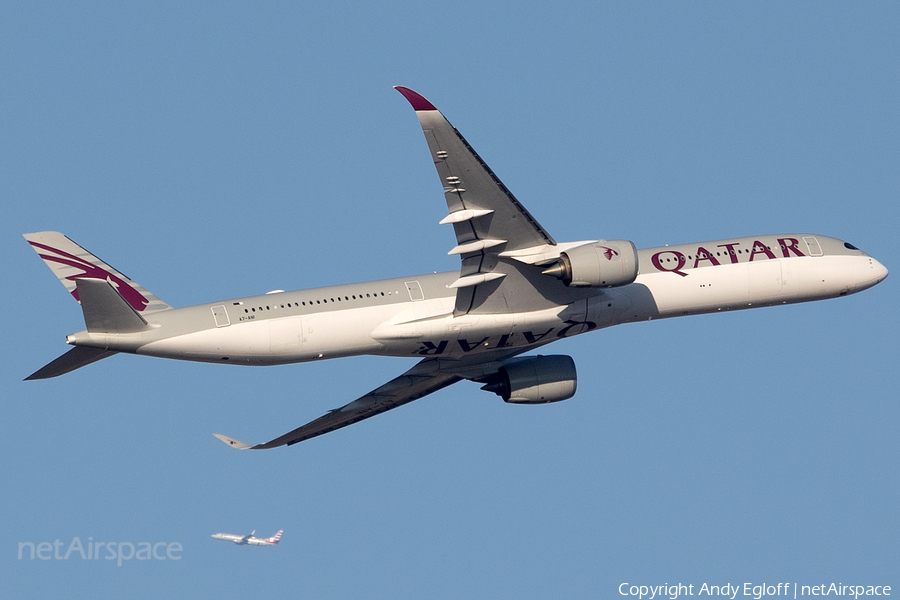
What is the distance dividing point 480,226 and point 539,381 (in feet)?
33.3

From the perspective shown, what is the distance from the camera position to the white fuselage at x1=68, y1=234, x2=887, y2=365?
43.7 metres

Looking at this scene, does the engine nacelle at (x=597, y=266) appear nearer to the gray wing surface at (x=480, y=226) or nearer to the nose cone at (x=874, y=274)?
the gray wing surface at (x=480, y=226)

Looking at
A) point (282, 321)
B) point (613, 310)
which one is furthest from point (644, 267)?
point (282, 321)

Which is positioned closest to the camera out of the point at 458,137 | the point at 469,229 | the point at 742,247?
the point at 458,137

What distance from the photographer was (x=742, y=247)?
49656mm

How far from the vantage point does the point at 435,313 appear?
149ft

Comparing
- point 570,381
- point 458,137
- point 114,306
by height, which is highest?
point 458,137

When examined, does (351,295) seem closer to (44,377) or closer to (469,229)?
(469,229)

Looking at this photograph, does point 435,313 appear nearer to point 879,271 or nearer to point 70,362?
point 70,362

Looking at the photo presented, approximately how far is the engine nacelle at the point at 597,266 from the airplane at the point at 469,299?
0.15 ft

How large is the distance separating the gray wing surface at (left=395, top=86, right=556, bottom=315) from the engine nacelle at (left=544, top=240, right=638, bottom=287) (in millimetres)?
1021

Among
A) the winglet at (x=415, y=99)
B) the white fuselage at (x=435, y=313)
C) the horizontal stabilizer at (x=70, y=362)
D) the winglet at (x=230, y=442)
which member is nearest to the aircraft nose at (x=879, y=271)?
the white fuselage at (x=435, y=313)

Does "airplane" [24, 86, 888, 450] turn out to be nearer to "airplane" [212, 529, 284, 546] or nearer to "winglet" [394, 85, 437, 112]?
"winglet" [394, 85, 437, 112]

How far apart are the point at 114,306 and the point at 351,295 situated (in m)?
8.73
